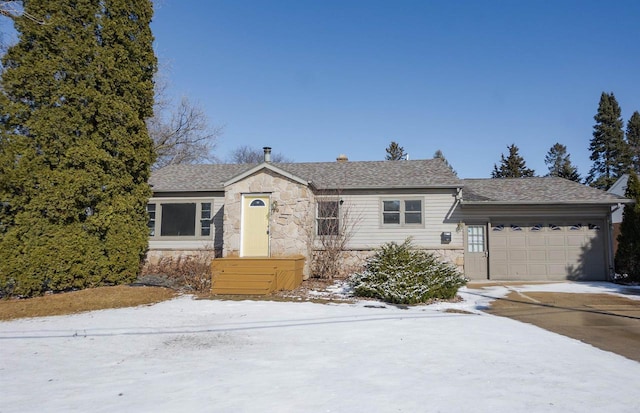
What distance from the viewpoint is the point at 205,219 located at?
1532 centimetres

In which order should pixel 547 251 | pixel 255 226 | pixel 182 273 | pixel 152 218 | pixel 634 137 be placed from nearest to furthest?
pixel 255 226 < pixel 182 273 < pixel 547 251 < pixel 152 218 < pixel 634 137

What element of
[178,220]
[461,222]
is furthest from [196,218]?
[461,222]

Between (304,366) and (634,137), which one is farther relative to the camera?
(634,137)

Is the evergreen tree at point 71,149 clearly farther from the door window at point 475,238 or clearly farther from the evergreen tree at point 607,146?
the evergreen tree at point 607,146

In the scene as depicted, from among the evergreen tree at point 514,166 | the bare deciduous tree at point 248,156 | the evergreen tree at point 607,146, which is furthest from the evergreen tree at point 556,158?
the bare deciduous tree at point 248,156

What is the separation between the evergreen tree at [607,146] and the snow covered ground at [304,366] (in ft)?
132

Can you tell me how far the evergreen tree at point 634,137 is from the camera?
3806 centimetres

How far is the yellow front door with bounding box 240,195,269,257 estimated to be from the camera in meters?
12.7

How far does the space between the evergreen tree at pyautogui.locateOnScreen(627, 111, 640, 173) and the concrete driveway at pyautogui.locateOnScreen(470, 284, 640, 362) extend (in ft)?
114

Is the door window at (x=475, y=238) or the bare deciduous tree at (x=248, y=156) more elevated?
the bare deciduous tree at (x=248, y=156)

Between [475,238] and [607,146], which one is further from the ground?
[607,146]

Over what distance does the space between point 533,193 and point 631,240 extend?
3239 mm

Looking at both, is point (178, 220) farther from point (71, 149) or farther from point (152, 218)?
point (71, 149)

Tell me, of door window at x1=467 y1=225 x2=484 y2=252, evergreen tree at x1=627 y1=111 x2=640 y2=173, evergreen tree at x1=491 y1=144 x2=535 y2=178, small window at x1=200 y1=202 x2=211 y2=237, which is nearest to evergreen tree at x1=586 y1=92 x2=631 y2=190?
evergreen tree at x1=627 y1=111 x2=640 y2=173
